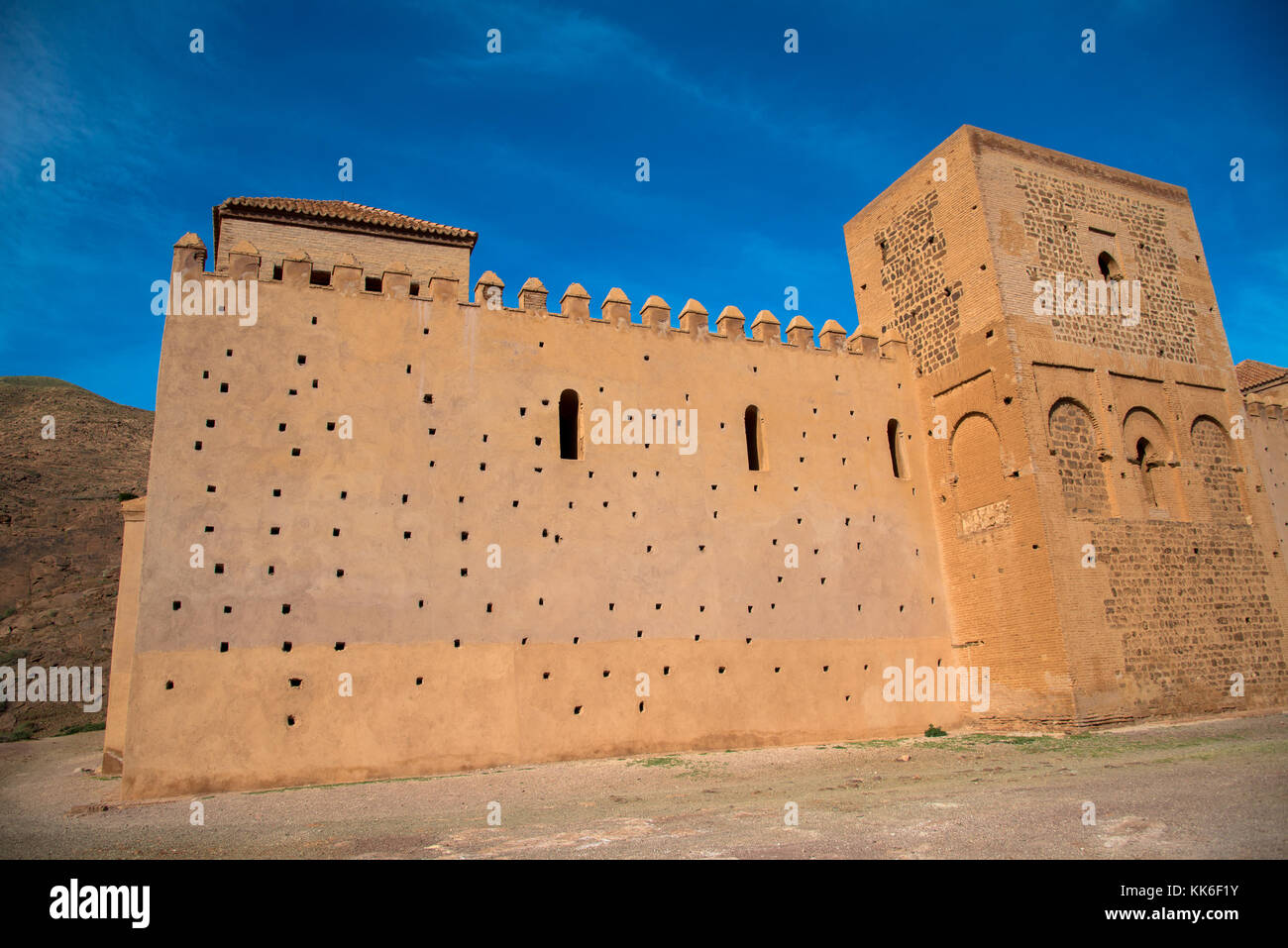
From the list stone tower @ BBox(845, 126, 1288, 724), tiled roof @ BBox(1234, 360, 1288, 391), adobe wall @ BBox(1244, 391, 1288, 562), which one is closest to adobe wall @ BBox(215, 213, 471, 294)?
stone tower @ BBox(845, 126, 1288, 724)

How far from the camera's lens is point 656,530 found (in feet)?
44.0

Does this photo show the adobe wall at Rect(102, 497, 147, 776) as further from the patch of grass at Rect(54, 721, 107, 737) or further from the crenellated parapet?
the patch of grass at Rect(54, 721, 107, 737)

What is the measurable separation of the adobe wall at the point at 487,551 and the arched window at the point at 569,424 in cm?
26

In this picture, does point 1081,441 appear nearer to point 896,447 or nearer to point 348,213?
point 896,447

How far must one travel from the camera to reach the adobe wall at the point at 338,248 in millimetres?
15398

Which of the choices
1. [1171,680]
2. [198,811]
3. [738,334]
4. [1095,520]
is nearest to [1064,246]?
[1095,520]

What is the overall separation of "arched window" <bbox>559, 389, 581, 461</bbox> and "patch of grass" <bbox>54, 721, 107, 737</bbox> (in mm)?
14624

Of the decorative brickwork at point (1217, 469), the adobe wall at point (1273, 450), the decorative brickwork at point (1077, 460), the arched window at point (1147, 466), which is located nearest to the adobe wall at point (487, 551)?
the decorative brickwork at point (1077, 460)

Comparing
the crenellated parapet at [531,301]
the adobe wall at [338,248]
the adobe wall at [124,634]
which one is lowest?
the adobe wall at [124,634]

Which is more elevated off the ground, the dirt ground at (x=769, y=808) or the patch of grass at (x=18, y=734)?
the patch of grass at (x=18, y=734)

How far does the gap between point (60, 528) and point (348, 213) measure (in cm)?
2243

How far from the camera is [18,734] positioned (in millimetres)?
19109

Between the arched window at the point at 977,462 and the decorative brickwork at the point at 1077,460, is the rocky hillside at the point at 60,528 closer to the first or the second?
the arched window at the point at 977,462

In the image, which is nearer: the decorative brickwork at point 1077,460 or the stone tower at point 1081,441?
the stone tower at point 1081,441
